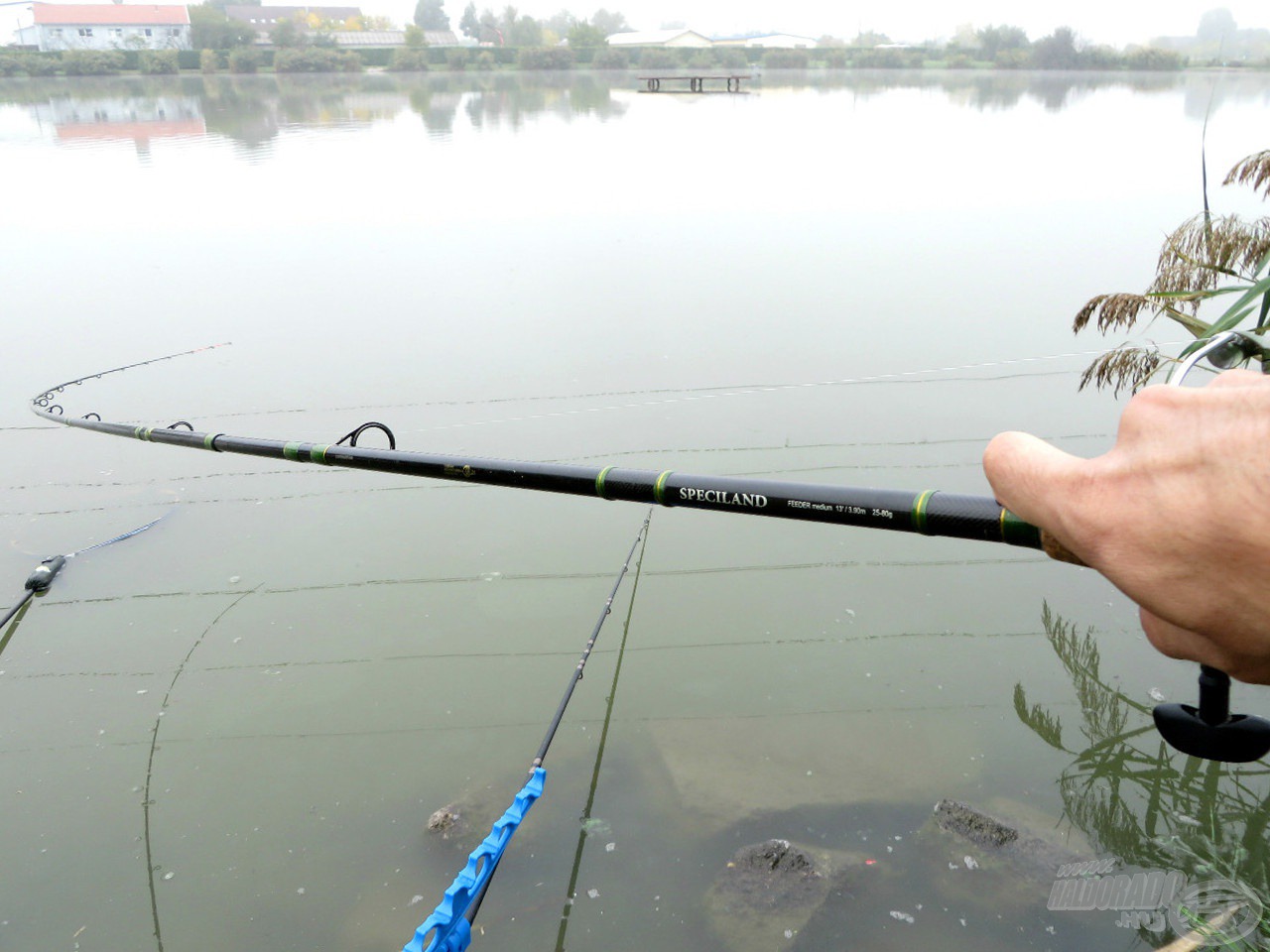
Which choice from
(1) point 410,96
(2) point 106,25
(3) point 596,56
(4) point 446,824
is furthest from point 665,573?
(2) point 106,25

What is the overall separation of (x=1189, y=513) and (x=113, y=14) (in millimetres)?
118344

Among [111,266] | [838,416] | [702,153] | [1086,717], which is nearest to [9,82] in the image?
[702,153]

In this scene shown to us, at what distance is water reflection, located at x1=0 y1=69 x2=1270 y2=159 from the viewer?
119 feet

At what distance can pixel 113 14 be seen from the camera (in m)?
95.7

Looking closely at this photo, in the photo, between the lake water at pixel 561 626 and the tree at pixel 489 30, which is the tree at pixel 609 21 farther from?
the lake water at pixel 561 626

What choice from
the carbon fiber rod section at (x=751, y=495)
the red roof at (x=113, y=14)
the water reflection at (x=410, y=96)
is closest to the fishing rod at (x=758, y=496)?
the carbon fiber rod section at (x=751, y=495)

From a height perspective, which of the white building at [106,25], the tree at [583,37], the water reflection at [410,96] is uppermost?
the white building at [106,25]

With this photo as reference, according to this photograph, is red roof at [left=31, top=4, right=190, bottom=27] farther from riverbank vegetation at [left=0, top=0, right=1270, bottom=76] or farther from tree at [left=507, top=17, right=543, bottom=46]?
tree at [left=507, top=17, right=543, bottom=46]

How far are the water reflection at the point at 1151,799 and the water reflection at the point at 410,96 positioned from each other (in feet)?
88.9

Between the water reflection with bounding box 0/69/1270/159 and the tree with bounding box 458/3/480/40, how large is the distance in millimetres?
55963

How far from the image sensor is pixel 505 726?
4.50 meters

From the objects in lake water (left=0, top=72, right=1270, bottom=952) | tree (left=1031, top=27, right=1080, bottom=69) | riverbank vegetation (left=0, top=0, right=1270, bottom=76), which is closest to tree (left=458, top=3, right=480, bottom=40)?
riverbank vegetation (left=0, top=0, right=1270, bottom=76)

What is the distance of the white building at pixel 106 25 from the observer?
304ft

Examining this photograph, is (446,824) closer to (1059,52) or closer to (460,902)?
(460,902)
